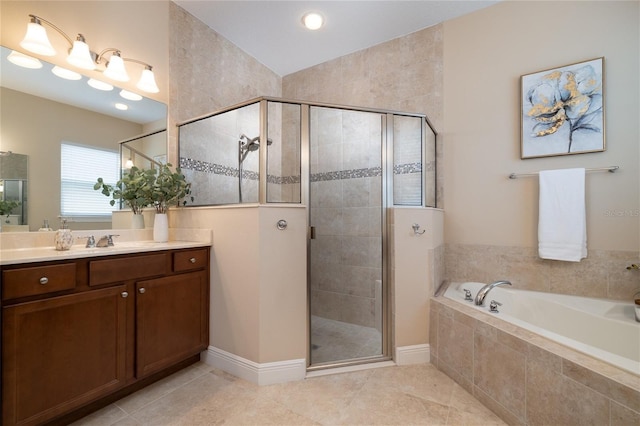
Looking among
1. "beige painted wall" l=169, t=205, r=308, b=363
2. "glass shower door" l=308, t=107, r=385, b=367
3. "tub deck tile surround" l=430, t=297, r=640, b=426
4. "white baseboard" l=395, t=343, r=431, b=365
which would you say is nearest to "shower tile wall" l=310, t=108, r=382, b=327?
"glass shower door" l=308, t=107, r=385, b=367

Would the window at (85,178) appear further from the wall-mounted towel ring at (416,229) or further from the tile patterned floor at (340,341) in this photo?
the wall-mounted towel ring at (416,229)

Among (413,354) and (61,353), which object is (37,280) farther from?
(413,354)

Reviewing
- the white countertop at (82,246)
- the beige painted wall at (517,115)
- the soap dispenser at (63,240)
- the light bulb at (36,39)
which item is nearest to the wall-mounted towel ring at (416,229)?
the beige painted wall at (517,115)

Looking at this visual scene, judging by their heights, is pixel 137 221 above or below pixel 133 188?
below

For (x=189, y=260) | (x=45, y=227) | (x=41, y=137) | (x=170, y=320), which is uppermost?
(x=41, y=137)

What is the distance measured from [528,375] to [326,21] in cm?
289

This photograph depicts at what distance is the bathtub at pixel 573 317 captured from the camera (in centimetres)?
150

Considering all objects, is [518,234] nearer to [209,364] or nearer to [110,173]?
[209,364]

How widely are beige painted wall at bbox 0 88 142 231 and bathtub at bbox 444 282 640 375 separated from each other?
2.66 meters

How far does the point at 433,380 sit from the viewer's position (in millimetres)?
1723

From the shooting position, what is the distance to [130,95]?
1952 mm

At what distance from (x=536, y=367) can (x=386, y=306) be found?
90cm

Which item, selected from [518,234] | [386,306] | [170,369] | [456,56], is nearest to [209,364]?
[170,369]

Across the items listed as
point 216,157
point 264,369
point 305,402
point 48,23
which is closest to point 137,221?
point 216,157
